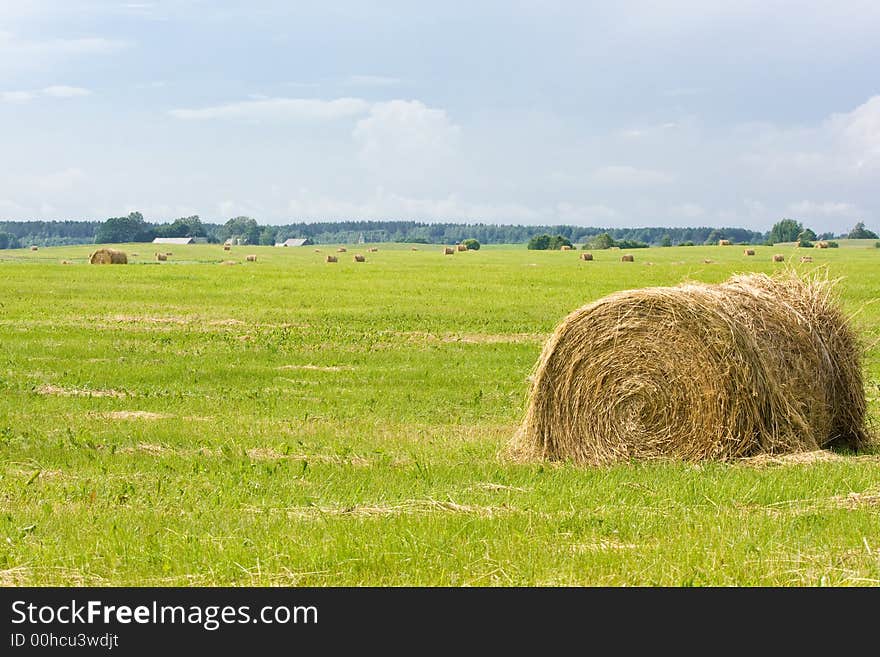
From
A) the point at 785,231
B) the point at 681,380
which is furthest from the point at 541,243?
the point at 681,380

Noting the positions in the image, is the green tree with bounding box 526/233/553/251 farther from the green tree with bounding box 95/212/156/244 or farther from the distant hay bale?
the distant hay bale

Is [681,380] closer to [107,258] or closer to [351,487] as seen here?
[351,487]

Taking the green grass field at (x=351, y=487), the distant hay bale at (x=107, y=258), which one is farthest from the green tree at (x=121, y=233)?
the green grass field at (x=351, y=487)

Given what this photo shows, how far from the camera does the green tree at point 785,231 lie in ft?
611

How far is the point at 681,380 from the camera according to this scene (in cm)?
1298

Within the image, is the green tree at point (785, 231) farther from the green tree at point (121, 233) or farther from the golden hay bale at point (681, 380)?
the golden hay bale at point (681, 380)

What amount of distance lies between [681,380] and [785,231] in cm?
18441

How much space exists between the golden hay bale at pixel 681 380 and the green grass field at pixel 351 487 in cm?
Result: 56

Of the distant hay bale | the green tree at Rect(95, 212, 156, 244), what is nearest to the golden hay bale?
the distant hay bale

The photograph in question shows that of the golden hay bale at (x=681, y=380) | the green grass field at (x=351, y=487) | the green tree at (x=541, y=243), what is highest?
the green tree at (x=541, y=243)

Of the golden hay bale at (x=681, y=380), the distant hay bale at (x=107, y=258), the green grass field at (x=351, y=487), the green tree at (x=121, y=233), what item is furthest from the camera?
the green tree at (x=121, y=233)

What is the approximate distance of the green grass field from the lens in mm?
7805

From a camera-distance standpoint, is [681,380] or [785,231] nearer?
[681,380]
